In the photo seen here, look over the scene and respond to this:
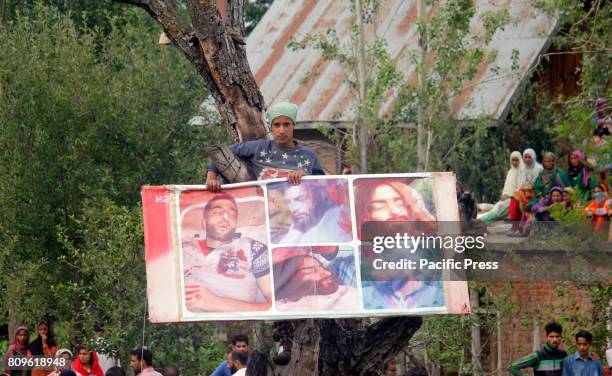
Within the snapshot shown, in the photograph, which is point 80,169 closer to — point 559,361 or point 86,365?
point 86,365

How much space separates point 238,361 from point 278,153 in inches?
118

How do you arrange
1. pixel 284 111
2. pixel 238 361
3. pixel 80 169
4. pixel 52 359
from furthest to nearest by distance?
pixel 80 169, pixel 52 359, pixel 238 361, pixel 284 111

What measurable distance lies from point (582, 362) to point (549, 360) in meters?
0.40

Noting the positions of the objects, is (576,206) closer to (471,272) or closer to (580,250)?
(580,250)

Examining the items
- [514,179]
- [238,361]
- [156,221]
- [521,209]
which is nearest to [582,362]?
[238,361]

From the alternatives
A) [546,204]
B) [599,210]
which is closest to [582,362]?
[599,210]

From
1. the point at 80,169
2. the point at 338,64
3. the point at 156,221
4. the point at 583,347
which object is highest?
the point at 338,64

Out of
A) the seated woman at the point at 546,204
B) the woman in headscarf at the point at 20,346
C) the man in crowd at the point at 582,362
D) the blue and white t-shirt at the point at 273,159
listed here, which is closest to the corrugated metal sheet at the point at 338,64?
the seated woman at the point at 546,204

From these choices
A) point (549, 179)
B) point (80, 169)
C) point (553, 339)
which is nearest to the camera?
point (553, 339)

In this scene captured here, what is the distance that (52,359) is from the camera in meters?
18.3

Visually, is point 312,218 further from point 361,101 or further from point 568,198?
point 361,101

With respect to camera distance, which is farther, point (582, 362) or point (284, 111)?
point (582, 362)

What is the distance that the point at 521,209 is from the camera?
19578mm

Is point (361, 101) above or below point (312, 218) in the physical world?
above
